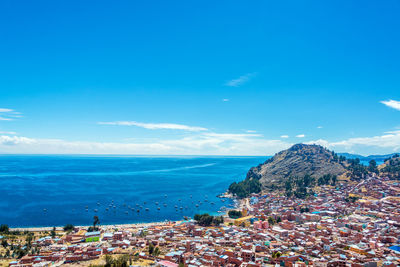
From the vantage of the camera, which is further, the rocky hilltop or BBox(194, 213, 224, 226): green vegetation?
the rocky hilltop

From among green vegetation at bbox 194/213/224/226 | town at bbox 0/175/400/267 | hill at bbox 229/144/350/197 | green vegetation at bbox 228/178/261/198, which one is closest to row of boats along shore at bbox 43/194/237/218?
green vegetation at bbox 228/178/261/198

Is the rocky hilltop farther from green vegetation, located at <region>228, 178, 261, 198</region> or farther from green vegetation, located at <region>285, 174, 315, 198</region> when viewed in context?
green vegetation, located at <region>285, 174, 315, 198</region>

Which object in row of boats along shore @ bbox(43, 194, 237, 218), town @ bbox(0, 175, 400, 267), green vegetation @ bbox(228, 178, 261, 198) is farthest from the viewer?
green vegetation @ bbox(228, 178, 261, 198)

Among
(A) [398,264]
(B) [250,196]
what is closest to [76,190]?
(B) [250,196]

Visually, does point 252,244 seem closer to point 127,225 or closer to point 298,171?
point 127,225

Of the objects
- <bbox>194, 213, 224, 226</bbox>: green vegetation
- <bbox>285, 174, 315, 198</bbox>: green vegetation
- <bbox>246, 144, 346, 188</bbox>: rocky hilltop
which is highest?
<bbox>246, 144, 346, 188</bbox>: rocky hilltop

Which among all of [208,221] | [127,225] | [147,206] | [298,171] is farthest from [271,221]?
[298,171]

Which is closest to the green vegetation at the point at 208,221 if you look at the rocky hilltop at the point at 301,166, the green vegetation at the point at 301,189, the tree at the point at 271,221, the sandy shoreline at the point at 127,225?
the sandy shoreline at the point at 127,225

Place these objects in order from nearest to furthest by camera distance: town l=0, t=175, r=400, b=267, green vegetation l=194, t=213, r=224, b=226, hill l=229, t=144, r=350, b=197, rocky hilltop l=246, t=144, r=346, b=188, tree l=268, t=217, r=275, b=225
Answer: town l=0, t=175, r=400, b=267
green vegetation l=194, t=213, r=224, b=226
tree l=268, t=217, r=275, b=225
hill l=229, t=144, r=350, b=197
rocky hilltop l=246, t=144, r=346, b=188
